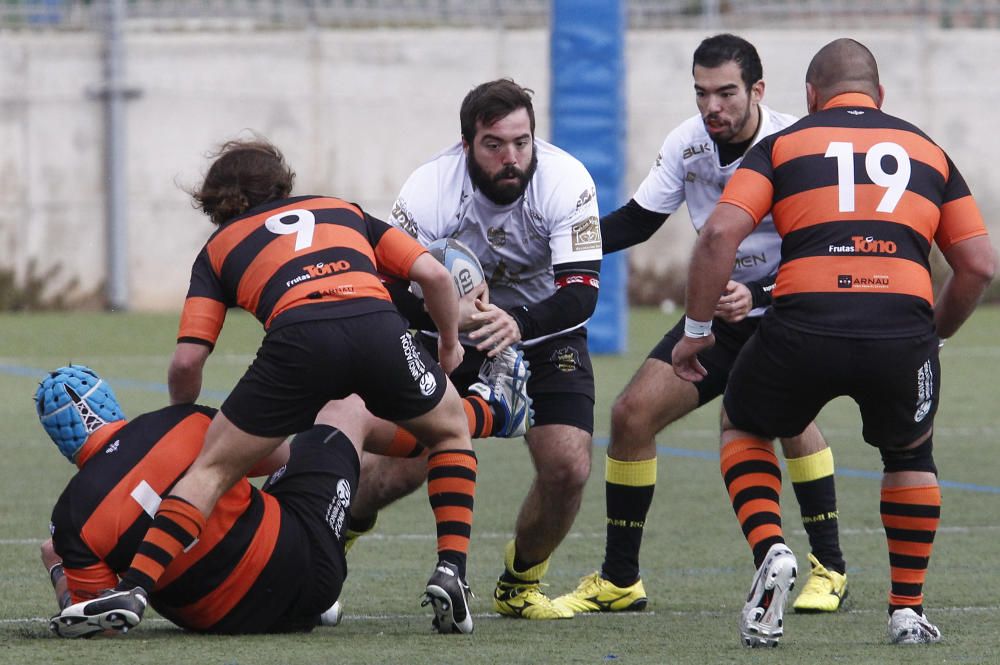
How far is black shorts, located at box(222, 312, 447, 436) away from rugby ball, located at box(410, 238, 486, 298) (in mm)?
871

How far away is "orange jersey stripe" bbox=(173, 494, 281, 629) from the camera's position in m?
4.53

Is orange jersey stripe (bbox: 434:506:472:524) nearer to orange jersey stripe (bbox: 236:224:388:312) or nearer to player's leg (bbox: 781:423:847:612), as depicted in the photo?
orange jersey stripe (bbox: 236:224:388:312)

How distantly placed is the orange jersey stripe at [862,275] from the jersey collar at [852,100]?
50cm

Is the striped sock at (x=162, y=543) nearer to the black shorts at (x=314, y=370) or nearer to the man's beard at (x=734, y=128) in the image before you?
the black shorts at (x=314, y=370)

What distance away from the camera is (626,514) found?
18.8 feet

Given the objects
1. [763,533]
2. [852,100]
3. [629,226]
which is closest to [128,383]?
[629,226]

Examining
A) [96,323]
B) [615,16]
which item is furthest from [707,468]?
[96,323]

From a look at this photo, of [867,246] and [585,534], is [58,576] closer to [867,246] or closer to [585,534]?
[867,246]

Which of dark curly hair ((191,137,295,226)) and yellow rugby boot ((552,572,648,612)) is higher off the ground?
dark curly hair ((191,137,295,226))

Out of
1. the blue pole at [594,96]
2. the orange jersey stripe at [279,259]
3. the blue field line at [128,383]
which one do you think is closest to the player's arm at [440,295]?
the orange jersey stripe at [279,259]

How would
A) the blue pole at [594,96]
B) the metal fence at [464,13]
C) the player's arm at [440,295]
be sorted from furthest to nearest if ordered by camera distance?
1. the metal fence at [464,13]
2. the blue pole at [594,96]
3. the player's arm at [440,295]

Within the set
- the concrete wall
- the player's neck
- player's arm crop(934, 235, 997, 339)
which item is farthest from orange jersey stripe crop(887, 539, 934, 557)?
the concrete wall

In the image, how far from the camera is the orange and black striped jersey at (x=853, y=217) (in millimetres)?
4488

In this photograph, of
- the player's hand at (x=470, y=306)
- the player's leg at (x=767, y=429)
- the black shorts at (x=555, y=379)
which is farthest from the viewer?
the black shorts at (x=555, y=379)
